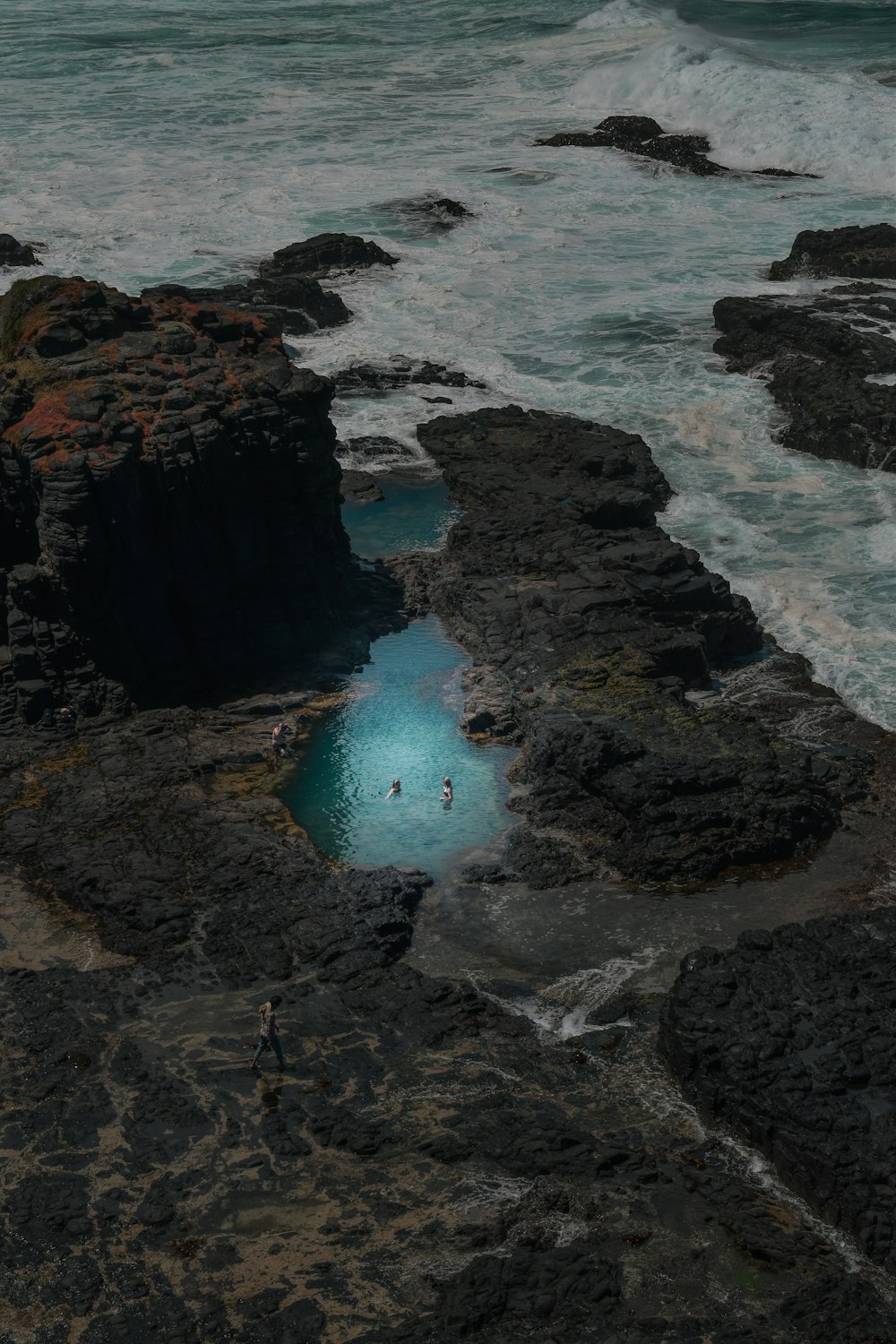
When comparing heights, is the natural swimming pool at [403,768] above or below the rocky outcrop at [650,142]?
below

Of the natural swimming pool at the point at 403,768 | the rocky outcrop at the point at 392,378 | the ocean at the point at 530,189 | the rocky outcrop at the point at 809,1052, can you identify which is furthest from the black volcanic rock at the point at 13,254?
the rocky outcrop at the point at 809,1052

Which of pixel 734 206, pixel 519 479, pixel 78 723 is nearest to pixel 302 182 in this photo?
Result: pixel 734 206

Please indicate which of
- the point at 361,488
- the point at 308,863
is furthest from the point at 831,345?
the point at 308,863

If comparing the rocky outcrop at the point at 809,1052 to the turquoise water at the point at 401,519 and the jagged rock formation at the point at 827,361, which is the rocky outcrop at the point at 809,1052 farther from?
the jagged rock formation at the point at 827,361

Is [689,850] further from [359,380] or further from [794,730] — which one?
[359,380]

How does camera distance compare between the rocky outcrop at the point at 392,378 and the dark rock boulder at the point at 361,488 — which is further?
the rocky outcrop at the point at 392,378

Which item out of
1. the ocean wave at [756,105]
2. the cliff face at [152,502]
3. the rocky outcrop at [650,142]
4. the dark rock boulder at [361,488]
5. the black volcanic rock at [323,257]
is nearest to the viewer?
the cliff face at [152,502]

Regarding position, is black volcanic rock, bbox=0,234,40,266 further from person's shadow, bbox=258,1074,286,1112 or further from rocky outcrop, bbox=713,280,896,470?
person's shadow, bbox=258,1074,286,1112
